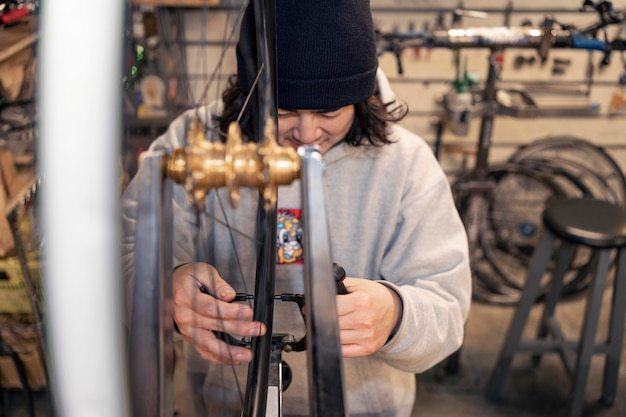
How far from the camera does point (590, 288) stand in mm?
1636

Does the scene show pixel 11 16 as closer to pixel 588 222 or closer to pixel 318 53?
pixel 318 53

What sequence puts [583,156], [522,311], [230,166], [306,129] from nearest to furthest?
[230,166], [306,129], [522,311], [583,156]

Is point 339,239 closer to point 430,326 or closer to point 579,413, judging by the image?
point 430,326

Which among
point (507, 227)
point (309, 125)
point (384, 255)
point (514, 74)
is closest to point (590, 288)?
point (507, 227)

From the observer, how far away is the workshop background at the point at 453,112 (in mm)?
265

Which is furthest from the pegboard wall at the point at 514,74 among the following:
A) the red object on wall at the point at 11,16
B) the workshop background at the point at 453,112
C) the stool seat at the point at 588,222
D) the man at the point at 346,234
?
the red object on wall at the point at 11,16

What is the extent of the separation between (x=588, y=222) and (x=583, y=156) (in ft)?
3.23

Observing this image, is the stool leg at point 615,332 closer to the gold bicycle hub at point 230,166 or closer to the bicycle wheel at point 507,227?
the bicycle wheel at point 507,227

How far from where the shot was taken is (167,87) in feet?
1.12

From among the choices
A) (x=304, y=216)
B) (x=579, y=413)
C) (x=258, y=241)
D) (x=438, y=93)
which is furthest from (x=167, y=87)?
(x=438, y=93)

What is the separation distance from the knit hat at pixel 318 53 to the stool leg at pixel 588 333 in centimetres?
121

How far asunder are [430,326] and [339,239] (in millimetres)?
137

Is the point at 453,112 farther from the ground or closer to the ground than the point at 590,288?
farther from the ground

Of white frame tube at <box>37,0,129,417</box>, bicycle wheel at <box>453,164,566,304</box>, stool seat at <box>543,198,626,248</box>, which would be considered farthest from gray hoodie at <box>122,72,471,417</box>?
bicycle wheel at <box>453,164,566,304</box>
